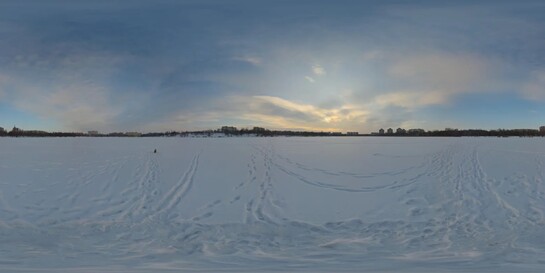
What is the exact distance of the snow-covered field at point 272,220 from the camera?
7.35m

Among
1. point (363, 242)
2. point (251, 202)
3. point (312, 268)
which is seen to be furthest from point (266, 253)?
point (251, 202)

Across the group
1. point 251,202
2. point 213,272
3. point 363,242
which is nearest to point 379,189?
point 251,202

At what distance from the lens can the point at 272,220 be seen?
10680 mm

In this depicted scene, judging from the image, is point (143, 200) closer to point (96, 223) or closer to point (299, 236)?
point (96, 223)

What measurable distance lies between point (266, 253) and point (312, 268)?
1.49 meters

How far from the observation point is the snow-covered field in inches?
289

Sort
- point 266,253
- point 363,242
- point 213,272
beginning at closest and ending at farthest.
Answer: point 213,272 → point 266,253 → point 363,242

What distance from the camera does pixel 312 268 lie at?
6.81m

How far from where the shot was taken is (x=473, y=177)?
1716cm

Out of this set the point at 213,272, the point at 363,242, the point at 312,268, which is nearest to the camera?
the point at 213,272

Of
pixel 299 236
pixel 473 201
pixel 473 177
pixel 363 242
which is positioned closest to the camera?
pixel 363 242

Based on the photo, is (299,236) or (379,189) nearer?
(299,236)

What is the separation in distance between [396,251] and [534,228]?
14.6 feet

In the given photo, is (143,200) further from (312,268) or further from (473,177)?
(473,177)
